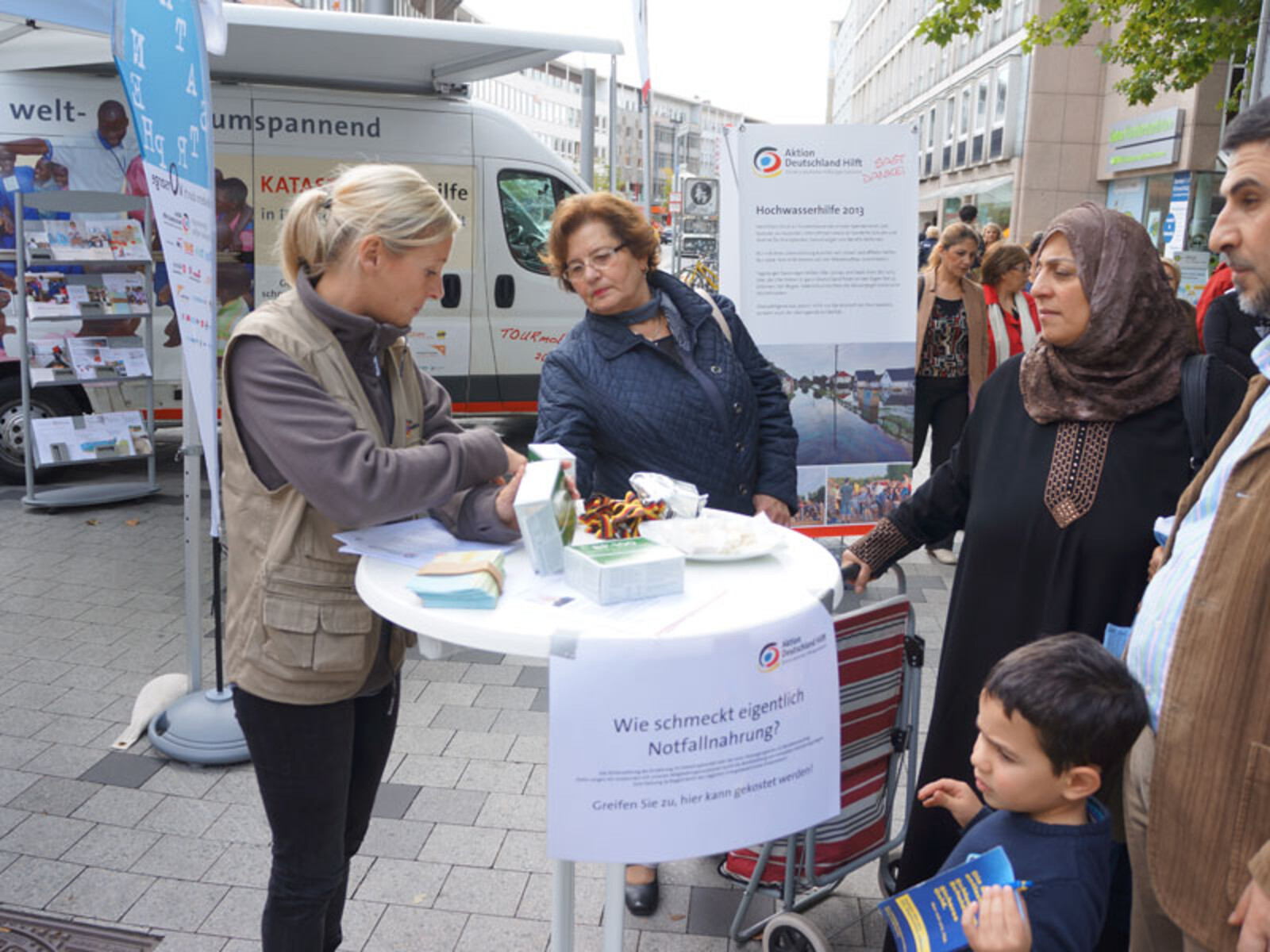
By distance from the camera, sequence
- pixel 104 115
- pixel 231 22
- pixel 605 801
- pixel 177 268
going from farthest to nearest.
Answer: pixel 104 115
pixel 231 22
pixel 177 268
pixel 605 801

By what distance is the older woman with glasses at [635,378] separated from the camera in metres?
2.71

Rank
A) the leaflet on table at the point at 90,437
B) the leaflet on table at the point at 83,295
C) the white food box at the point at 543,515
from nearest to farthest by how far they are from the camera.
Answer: the white food box at the point at 543,515 → the leaflet on table at the point at 83,295 → the leaflet on table at the point at 90,437

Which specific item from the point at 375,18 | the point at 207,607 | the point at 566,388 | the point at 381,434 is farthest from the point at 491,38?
the point at 381,434

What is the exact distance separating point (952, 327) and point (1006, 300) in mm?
405

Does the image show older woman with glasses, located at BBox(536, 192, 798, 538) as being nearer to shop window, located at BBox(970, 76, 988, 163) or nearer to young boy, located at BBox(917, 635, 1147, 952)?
young boy, located at BBox(917, 635, 1147, 952)

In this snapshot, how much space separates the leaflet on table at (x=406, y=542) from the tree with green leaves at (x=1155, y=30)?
9063 millimetres

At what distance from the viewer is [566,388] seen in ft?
8.93

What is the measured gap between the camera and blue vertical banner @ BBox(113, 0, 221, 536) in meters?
2.83

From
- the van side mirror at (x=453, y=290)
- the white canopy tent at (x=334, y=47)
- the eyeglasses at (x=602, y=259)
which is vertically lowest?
the van side mirror at (x=453, y=290)

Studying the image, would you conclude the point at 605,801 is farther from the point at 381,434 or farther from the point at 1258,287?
the point at 1258,287

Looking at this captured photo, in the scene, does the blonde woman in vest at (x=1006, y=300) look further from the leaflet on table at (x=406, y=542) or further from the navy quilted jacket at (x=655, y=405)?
the leaflet on table at (x=406, y=542)

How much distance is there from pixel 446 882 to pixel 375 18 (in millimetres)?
4882

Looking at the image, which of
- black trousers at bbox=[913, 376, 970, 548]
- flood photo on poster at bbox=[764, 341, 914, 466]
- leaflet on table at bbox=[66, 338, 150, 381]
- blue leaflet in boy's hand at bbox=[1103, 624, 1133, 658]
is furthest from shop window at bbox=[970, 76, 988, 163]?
blue leaflet in boy's hand at bbox=[1103, 624, 1133, 658]

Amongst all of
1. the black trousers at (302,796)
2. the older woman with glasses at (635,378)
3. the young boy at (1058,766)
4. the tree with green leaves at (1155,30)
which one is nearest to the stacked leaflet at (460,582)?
the black trousers at (302,796)
